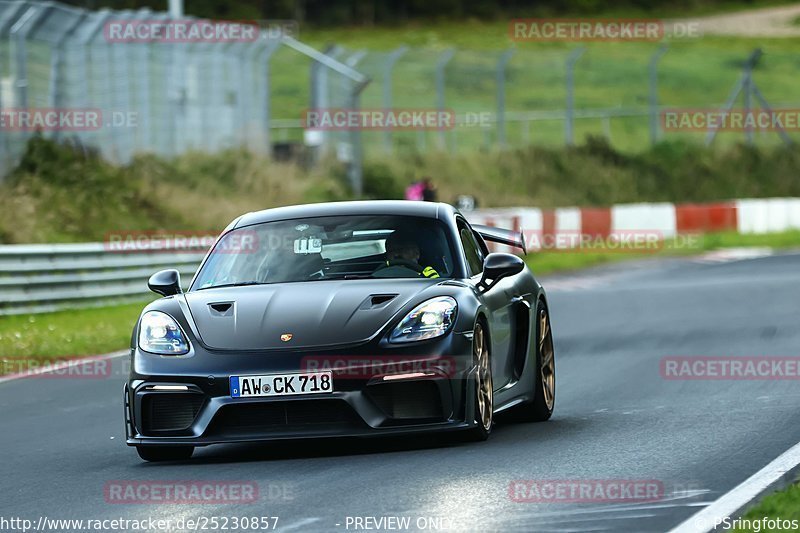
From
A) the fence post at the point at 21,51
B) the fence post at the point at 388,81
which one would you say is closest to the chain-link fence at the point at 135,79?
the fence post at the point at 21,51

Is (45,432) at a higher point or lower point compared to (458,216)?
lower

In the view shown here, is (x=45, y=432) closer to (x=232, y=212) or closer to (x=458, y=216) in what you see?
(x=458, y=216)

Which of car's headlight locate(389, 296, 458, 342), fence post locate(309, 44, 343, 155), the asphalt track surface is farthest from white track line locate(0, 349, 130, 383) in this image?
fence post locate(309, 44, 343, 155)

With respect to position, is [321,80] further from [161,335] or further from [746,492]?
[746,492]

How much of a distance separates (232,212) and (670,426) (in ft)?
73.7

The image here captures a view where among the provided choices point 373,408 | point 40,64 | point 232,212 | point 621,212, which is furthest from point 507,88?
point 373,408

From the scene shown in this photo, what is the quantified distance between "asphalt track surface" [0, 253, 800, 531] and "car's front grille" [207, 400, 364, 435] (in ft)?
0.65

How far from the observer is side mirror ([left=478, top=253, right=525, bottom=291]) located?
31.8 ft

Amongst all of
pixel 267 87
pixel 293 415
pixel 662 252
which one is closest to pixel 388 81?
pixel 267 87

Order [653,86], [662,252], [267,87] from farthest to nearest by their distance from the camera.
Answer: [653,86]
[267,87]
[662,252]

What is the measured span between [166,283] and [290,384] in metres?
1.44

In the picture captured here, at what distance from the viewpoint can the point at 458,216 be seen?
34.7ft

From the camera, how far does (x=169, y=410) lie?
8.95 m

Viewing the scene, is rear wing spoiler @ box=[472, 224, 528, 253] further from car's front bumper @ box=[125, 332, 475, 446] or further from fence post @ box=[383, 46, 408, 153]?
fence post @ box=[383, 46, 408, 153]
